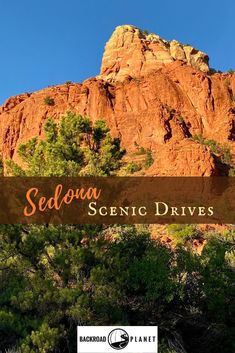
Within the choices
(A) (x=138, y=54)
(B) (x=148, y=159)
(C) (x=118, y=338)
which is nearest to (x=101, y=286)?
(C) (x=118, y=338)

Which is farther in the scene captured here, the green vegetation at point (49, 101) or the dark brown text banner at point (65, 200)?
the green vegetation at point (49, 101)

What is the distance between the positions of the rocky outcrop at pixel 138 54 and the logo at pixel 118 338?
80.0m

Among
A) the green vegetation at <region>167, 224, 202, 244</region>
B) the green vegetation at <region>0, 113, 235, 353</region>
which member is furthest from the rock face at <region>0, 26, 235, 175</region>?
the green vegetation at <region>0, 113, 235, 353</region>

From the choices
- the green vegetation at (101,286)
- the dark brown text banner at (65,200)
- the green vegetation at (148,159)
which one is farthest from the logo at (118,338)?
the green vegetation at (148,159)

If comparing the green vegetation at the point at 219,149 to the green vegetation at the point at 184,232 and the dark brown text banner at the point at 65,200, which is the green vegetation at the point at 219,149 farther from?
the dark brown text banner at the point at 65,200

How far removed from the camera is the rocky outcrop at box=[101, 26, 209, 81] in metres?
93.2

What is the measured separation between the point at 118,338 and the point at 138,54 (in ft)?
294

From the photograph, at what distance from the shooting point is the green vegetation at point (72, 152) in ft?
52.6

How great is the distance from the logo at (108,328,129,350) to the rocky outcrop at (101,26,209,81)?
79994 millimetres

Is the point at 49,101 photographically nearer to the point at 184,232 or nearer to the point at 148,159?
the point at 148,159

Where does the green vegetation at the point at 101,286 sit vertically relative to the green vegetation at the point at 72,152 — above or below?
below

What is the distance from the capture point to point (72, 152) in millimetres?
17250

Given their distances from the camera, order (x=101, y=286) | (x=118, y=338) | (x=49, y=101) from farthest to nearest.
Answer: (x=49, y=101) < (x=101, y=286) < (x=118, y=338)

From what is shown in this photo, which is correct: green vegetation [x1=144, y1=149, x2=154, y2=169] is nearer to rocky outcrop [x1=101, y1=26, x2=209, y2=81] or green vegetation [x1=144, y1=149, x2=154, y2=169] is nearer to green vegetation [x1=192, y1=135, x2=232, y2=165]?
green vegetation [x1=192, y1=135, x2=232, y2=165]
